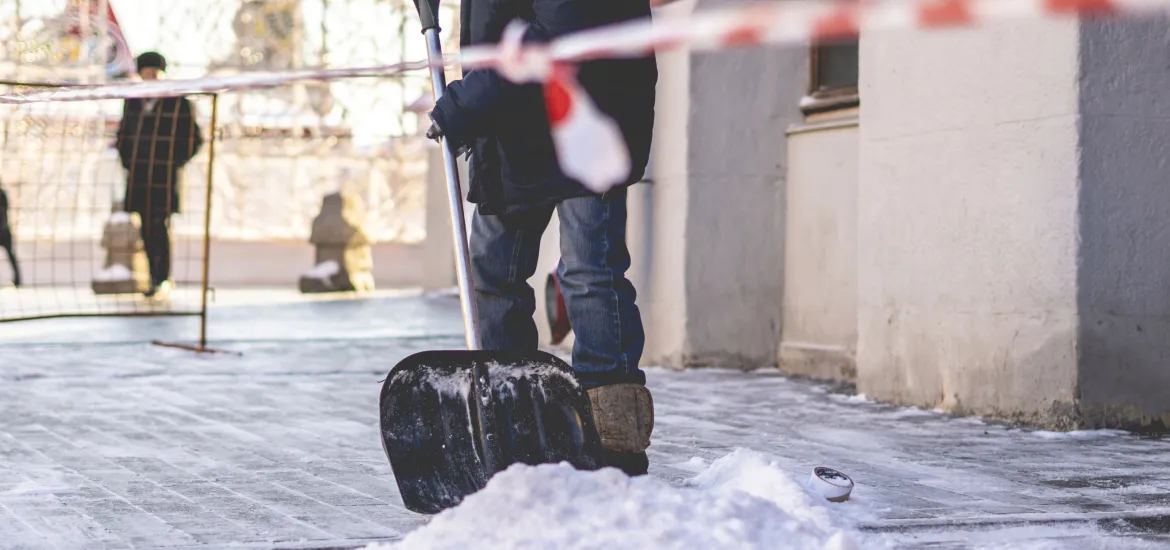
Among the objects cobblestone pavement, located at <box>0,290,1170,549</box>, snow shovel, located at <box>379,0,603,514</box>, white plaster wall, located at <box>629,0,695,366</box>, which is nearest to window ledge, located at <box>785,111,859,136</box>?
white plaster wall, located at <box>629,0,695,366</box>

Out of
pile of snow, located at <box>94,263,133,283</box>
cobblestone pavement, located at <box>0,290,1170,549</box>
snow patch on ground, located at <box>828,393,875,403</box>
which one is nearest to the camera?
cobblestone pavement, located at <box>0,290,1170,549</box>

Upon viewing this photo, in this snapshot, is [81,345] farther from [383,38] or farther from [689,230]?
[383,38]

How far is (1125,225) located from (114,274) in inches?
429

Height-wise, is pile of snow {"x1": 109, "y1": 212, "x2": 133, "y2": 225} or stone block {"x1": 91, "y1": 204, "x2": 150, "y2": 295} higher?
pile of snow {"x1": 109, "y1": 212, "x2": 133, "y2": 225}

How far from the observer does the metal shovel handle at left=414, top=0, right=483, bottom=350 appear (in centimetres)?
388

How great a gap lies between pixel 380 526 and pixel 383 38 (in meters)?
12.8

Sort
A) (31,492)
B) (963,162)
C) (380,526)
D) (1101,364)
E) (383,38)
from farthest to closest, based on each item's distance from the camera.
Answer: (383,38) < (963,162) < (1101,364) < (31,492) < (380,526)

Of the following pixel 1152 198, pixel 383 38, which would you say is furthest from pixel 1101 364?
pixel 383 38

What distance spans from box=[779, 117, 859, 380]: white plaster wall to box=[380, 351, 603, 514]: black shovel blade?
337cm

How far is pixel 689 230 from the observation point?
7.27m

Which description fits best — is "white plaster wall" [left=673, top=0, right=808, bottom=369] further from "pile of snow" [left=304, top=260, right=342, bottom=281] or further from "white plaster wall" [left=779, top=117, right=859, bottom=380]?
"pile of snow" [left=304, top=260, right=342, bottom=281]

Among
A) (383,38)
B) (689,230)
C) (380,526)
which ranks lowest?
(380,526)

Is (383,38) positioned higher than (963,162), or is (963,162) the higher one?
(383,38)

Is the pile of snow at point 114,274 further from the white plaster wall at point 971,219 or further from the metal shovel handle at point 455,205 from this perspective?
the metal shovel handle at point 455,205
